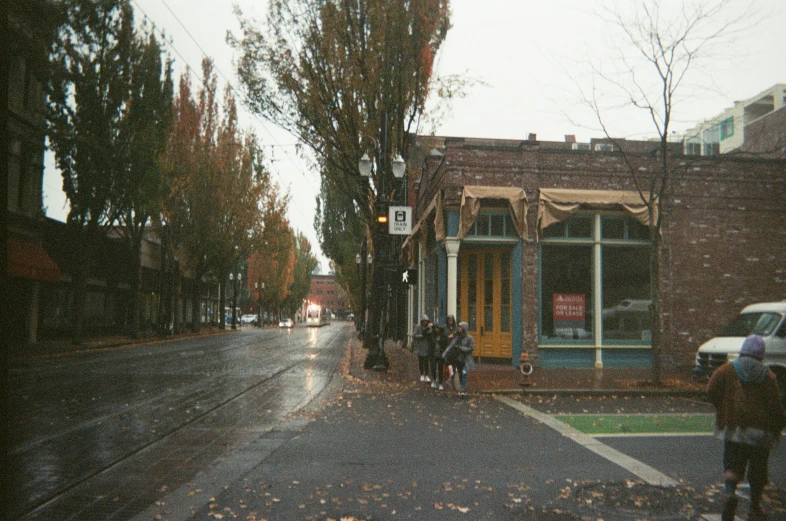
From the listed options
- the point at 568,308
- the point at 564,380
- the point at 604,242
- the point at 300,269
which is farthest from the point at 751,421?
the point at 300,269

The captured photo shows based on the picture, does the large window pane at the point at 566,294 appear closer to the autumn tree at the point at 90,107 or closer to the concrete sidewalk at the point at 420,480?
the concrete sidewalk at the point at 420,480

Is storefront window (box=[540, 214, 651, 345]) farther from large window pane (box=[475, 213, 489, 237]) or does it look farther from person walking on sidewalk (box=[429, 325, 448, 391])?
person walking on sidewalk (box=[429, 325, 448, 391])

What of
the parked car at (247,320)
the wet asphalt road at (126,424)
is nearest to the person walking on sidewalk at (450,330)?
the wet asphalt road at (126,424)

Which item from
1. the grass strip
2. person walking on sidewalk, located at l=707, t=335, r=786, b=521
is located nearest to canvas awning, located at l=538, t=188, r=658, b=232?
the grass strip

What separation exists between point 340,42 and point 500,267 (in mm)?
8260

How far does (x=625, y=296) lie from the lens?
20.0 meters

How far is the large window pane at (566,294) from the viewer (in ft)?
64.4

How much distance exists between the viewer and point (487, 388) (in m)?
14.9

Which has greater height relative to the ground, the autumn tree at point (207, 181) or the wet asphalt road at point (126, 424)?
the autumn tree at point (207, 181)

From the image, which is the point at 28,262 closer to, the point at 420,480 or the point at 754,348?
the point at 420,480

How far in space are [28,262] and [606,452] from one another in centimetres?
2179

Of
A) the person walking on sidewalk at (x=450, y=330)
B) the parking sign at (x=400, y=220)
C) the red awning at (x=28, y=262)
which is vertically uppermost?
the parking sign at (x=400, y=220)

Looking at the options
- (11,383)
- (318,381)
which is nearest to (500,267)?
(318,381)

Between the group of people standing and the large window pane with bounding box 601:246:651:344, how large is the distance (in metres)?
6.12
